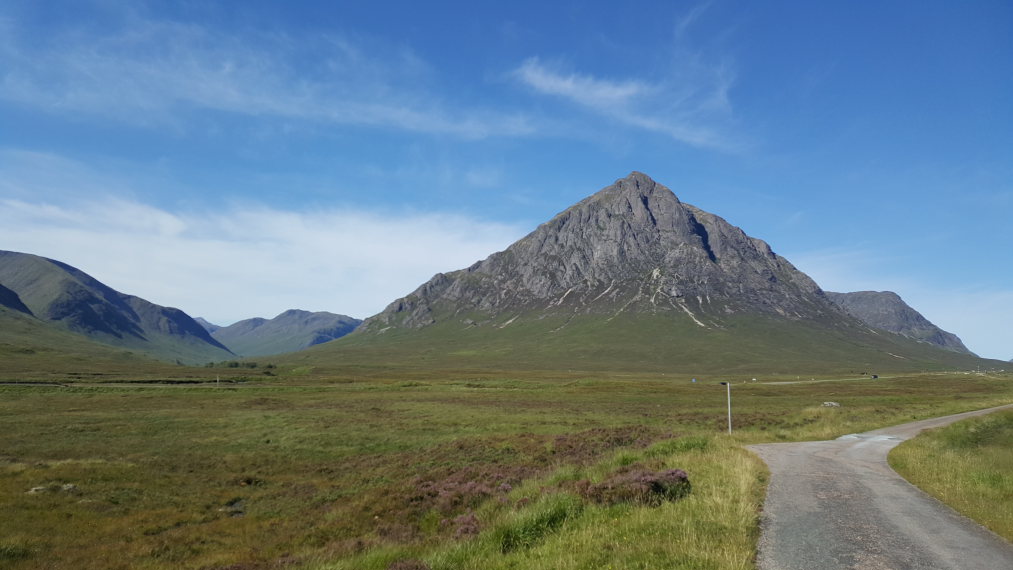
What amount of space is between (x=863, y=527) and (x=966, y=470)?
35.8ft

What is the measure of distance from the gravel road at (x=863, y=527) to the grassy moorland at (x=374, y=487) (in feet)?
2.42

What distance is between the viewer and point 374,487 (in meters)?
25.9

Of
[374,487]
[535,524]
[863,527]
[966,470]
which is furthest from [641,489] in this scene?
[374,487]

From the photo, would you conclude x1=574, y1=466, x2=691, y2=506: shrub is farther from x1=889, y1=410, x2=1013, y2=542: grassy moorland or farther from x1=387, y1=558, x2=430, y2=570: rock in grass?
x1=889, y1=410, x2=1013, y2=542: grassy moorland

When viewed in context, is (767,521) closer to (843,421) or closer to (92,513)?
(92,513)

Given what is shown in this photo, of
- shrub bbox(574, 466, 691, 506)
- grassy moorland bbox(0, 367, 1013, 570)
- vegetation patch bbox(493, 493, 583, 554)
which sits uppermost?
shrub bbox(574, 466, 691, 506)

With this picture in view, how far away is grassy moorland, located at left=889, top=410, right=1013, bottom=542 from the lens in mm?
13281

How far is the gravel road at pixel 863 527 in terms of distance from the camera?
9.57 m

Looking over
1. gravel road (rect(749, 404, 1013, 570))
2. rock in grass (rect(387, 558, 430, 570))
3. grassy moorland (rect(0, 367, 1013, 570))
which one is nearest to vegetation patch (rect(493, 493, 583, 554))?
grassy moorland (rect(0, 367, 1013, 570))

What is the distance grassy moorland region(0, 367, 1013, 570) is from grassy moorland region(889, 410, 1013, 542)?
5.08 meters

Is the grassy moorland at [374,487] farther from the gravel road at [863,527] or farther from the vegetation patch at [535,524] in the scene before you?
the gravel road at [863,527]

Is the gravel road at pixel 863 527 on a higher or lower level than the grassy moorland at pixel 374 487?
higher

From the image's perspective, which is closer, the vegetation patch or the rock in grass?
the rock in grass

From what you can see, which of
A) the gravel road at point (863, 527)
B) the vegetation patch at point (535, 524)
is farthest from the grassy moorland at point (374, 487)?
the gravel road at point (863, 527)
